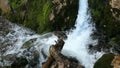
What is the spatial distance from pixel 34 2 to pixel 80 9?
3.52 m

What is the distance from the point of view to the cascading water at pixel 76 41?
1193 centimetres

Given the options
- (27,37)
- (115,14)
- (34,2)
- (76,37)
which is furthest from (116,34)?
(34,2)

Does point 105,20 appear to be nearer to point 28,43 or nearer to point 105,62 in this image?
point 105,62

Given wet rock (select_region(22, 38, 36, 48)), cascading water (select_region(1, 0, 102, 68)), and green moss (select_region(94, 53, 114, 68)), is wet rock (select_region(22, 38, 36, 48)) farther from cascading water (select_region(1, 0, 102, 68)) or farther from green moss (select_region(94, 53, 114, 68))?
green moss (select_region(94, 53, 114, 68))

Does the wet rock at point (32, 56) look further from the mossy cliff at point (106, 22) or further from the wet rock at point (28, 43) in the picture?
the mossy cliff at point (106, 22)

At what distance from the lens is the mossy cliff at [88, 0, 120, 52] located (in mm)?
12703

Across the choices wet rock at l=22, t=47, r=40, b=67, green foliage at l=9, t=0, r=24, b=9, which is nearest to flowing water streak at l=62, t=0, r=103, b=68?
wet rock at l=22, t=47, r=40, b=67

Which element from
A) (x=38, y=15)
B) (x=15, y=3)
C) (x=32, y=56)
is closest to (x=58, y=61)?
(x=32, y=56)

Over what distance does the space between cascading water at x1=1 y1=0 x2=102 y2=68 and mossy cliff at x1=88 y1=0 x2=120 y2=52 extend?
0.42m

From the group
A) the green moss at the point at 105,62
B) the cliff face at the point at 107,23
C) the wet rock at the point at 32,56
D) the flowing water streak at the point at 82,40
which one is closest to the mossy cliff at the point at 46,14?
the flowing water streak at the point at 82,40

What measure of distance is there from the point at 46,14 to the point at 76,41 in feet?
10.6

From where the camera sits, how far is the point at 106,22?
13.5 metres

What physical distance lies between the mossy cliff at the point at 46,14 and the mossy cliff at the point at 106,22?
4.49 feet

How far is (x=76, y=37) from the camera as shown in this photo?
13797 mm
